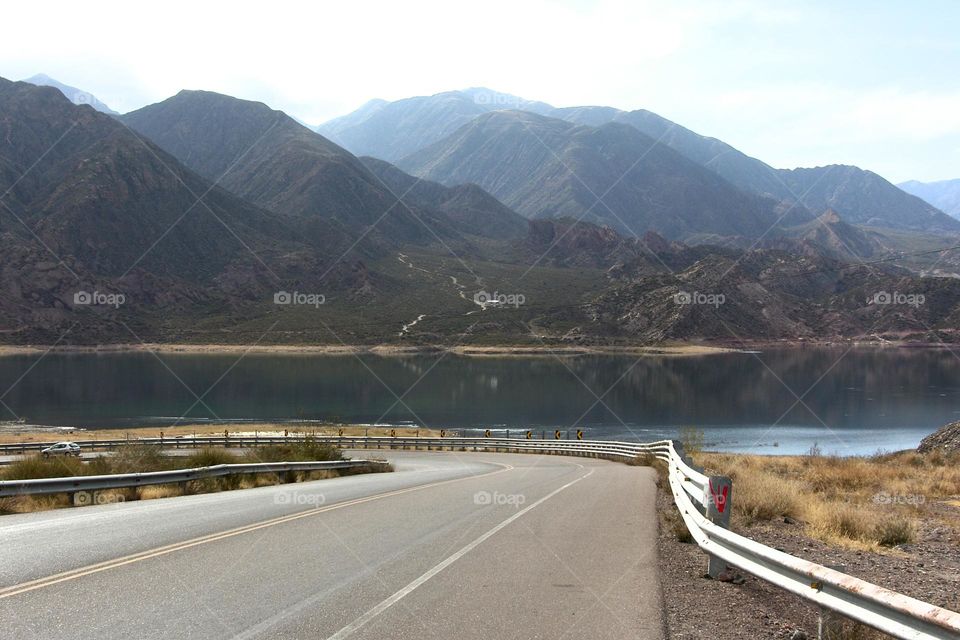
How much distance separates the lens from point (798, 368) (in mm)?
126312

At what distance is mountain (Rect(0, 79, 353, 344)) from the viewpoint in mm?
148125

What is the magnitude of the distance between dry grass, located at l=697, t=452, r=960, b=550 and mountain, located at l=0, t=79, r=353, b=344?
14256 cm

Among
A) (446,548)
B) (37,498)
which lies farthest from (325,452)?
(446,548)

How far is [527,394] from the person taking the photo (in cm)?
9175

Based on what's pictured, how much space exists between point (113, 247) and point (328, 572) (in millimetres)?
184776

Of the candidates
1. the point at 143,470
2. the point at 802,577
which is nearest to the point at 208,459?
the point at 143,470

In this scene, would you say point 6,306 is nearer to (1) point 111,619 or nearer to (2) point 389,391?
(2) point 389,391

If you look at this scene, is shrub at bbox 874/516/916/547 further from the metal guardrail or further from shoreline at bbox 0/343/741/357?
shoreline at bbox 0/343/741/357

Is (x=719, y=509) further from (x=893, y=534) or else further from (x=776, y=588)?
(x=893, y=534)

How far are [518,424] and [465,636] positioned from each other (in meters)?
64.8

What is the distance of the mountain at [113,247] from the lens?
486ft

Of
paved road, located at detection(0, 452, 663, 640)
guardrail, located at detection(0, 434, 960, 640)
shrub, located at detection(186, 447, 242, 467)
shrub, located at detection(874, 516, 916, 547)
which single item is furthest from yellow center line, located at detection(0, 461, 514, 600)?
shrub, located at detection(186, 447, 242, 467)

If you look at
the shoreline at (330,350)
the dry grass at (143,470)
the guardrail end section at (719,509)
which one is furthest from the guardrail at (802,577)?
the shoreline at (330,350)

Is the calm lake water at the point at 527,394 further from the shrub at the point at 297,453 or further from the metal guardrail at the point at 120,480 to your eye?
the metal guardrail at the point at 120,480
